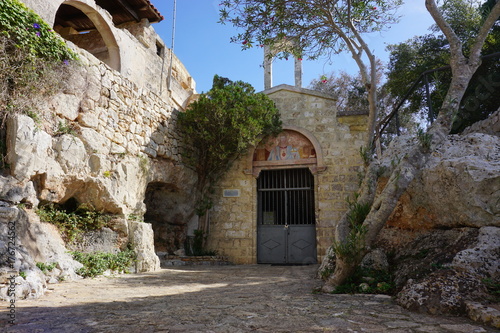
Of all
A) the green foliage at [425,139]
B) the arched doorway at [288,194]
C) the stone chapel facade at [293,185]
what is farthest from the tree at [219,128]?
the green foliage at [425,139]

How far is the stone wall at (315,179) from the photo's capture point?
9477 mm

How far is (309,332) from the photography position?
83.6 inches

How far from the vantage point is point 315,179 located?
32.0 ft

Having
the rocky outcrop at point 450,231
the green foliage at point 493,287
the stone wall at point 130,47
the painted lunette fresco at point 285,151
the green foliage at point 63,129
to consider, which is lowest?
the green foliage at point 493,287

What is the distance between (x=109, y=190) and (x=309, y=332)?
15.7 ft

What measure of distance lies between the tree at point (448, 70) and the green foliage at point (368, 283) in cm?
599

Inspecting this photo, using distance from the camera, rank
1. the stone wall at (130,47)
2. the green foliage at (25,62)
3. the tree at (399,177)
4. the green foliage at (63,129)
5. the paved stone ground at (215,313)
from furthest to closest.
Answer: the stone wall at (130,47), the green foliage at (63,129), the green foliage at (25,62), the tree at (399,177), the paved stone ground at (215,313)

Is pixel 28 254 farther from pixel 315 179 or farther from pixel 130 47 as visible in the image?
pixel 315 179

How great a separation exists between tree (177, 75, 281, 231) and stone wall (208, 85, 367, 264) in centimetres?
56

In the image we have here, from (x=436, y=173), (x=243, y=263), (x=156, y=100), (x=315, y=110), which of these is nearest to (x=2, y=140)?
(x=156, y=100)

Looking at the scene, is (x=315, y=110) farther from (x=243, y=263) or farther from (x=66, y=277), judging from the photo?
(x=66, y=277)

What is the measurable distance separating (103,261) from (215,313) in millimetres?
3271

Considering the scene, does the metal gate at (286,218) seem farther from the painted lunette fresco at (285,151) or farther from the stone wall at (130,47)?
the stone wall at (130,47)

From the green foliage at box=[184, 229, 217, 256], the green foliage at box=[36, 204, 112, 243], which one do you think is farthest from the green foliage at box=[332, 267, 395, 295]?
the green foliage at box=[184, 229, 217, 256]
